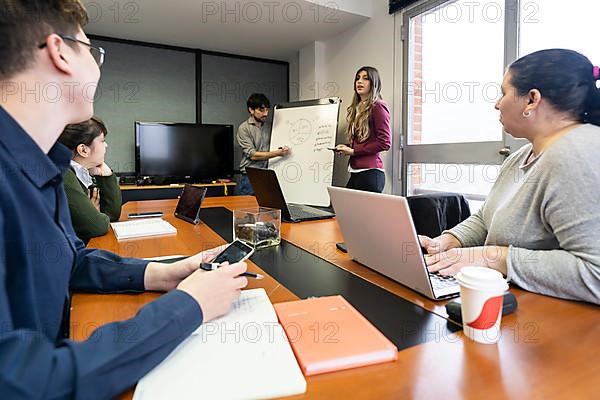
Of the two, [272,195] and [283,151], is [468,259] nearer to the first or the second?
[272,195]

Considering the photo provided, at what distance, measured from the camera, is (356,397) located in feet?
1.64

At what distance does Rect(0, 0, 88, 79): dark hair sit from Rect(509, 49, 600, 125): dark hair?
110 centimetres

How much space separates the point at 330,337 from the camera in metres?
0.63

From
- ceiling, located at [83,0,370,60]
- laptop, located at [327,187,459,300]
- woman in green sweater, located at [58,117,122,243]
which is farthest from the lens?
ceiling, located at [83,0,370,60]

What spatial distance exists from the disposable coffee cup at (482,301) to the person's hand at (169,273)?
21.4 inches

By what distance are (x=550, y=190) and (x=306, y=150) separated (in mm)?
2959

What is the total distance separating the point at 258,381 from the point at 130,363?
0.17 meters

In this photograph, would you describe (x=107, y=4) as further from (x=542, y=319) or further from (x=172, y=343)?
(x=542, y=319)

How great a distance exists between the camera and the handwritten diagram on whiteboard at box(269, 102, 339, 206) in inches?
141

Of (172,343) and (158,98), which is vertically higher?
(158,98)

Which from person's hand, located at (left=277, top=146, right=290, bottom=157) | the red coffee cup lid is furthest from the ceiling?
the red coffee cup lid

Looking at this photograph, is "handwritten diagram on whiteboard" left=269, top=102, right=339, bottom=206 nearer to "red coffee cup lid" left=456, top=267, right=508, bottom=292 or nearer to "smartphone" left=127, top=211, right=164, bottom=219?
"smartphone" left=127, top=211, right=164, bottom=219

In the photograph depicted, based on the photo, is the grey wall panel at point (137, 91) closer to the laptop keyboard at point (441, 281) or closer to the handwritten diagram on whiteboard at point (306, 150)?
the handwritten diagram on whiteboard at point (306, 150)

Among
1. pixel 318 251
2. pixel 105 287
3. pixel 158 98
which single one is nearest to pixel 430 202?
pixel 318 251
